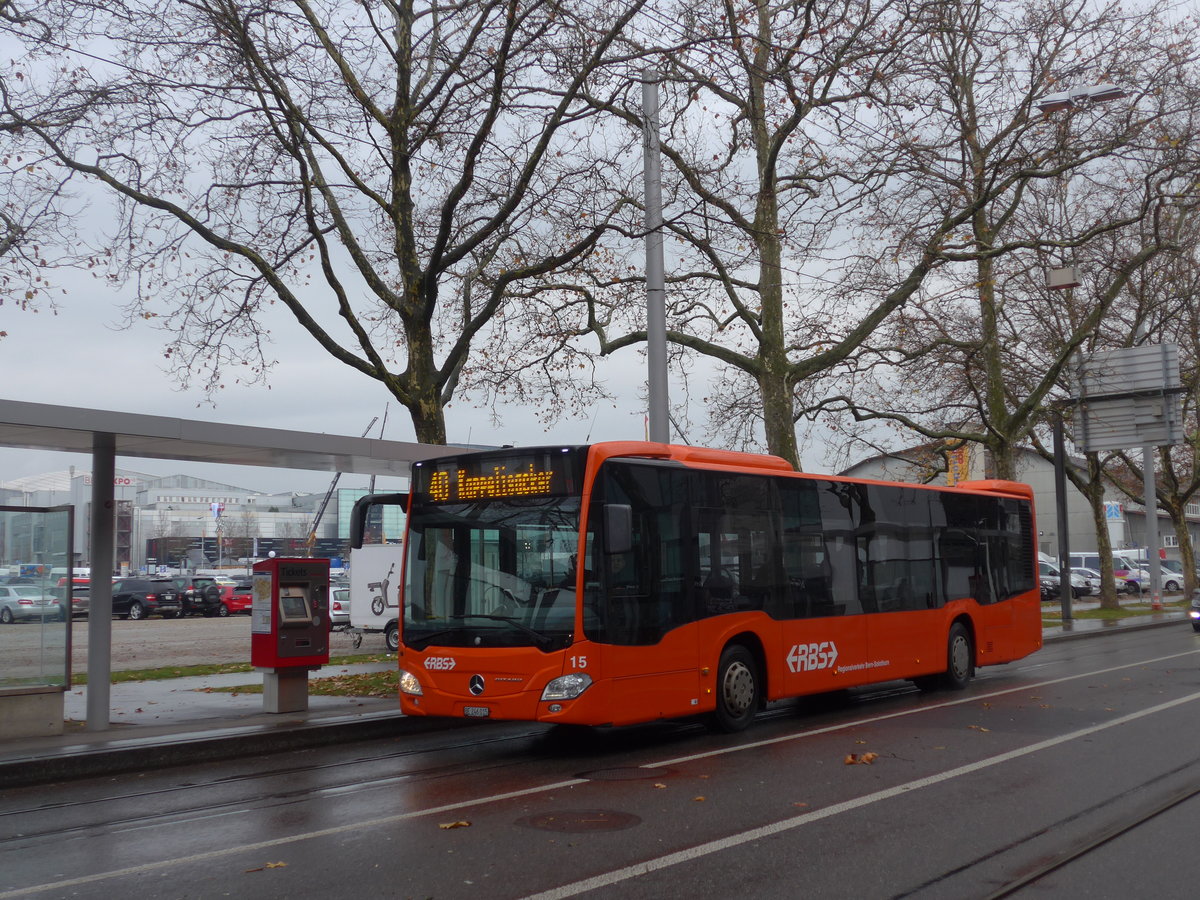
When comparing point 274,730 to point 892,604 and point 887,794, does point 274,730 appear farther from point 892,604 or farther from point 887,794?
point 892,604

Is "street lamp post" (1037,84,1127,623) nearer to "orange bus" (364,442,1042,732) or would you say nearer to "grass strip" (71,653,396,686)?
"orange bus" (364,442,1042,732)

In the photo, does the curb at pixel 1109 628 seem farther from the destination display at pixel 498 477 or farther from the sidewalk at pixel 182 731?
the destination display at pixel 498 477

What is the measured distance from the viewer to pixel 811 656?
516 inches

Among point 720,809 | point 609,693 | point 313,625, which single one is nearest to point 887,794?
point 720,809

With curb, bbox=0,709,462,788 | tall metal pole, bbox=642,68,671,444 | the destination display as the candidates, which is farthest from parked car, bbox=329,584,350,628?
the destination display

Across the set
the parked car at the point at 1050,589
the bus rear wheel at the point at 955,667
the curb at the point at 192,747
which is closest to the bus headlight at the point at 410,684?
the curb at the point at 192,747

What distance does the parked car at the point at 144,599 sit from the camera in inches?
1804

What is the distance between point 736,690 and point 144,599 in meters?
39.5

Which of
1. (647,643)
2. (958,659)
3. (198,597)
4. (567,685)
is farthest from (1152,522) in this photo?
(198,597)

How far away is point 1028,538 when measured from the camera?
18969 millimetres

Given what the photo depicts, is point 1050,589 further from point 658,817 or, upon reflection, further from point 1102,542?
point 658,817

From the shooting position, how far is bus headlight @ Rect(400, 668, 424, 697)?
1106 centimetres

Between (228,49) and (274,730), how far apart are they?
868cm

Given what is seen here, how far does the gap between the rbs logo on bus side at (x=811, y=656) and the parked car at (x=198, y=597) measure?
1513 inches
